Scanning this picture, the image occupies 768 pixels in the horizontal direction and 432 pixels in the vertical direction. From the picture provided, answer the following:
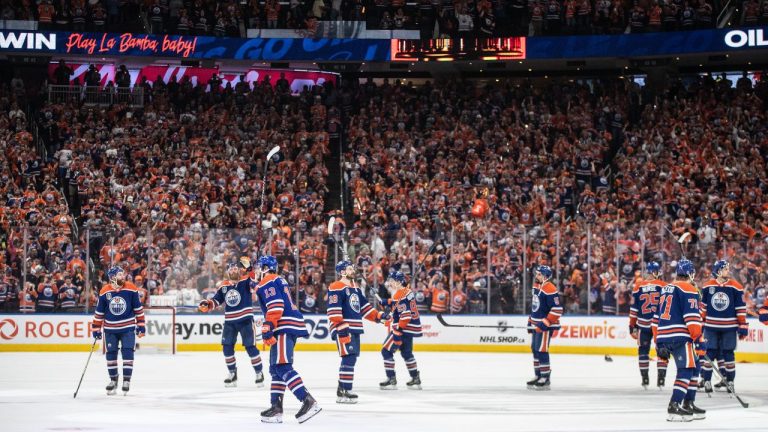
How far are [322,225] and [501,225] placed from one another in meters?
4.66

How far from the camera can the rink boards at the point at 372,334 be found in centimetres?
2558

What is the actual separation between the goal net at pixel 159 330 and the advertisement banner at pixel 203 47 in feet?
41.6

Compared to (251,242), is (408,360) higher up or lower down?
lower down

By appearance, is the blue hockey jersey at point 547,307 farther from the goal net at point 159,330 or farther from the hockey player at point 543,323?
the goal net at point 159,330

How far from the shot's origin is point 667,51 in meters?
34.9

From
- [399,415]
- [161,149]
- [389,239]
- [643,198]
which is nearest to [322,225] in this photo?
[389,239]

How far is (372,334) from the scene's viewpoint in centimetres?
2677

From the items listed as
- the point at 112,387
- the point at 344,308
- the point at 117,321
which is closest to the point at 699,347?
the point at 344,308

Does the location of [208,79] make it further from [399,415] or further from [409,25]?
[399,415]

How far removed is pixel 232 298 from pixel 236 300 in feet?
0.22

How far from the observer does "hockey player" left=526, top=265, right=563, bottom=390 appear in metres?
18.3

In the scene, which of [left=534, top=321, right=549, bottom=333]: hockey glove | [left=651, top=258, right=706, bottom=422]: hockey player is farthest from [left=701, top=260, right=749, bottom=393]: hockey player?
[left=651, top=258, right=706, bottom=422]: hockey player

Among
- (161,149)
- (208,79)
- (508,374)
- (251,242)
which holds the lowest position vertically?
(508,374)

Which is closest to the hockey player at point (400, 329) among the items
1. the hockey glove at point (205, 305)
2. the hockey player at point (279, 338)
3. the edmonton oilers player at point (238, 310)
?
the edmonton oilers player at point (238, 310)
